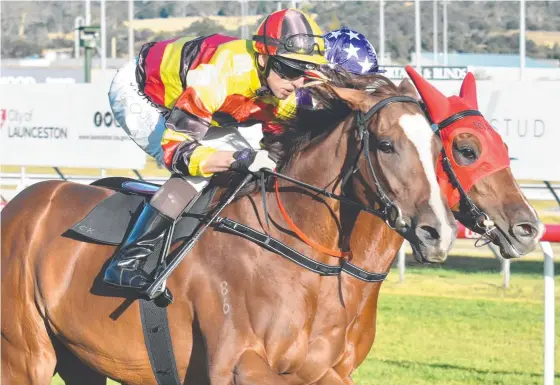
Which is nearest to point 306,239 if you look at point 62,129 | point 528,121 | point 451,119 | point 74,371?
point 451,119

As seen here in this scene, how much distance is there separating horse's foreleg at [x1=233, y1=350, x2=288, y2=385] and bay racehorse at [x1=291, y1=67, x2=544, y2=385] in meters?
0.17

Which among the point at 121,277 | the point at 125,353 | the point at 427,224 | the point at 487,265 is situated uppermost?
the point at 427,224

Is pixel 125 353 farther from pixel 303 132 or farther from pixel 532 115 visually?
pixel 532 115

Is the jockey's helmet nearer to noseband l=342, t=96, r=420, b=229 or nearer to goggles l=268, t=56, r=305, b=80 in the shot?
goggles l=268, t=56, r=305, b=80

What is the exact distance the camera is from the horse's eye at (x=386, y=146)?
145 inches

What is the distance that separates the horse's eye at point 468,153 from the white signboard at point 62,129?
7124mm

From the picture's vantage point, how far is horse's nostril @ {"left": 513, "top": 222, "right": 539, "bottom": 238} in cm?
425

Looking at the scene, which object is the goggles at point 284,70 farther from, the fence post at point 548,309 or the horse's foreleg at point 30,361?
the fence post at point 548,309

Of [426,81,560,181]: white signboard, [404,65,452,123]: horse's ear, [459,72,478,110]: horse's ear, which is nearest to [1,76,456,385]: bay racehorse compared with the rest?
[404,65,452,123]: horse's ear

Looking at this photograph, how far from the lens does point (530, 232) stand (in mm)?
4266

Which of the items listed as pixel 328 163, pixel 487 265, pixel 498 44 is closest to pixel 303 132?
pixel 328 163

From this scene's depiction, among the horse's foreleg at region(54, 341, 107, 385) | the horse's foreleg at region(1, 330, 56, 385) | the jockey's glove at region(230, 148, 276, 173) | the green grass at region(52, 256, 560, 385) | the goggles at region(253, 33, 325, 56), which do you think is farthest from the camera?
the green grass at region(52, 256, 560, 385)

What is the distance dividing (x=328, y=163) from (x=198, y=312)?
2.56ft

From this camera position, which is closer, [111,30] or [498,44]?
[498,44]
